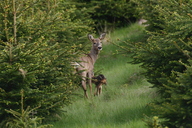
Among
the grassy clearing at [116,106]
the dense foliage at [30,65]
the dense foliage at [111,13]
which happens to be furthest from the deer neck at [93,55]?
the dense foliage at [111,13]

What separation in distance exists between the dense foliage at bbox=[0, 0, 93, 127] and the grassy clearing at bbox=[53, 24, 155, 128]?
0.71 meters

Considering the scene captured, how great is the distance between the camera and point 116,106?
1097 centimetres

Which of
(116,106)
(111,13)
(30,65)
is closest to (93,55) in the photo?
(116,106)

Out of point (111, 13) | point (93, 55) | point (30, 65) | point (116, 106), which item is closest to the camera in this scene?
point (30, 65)

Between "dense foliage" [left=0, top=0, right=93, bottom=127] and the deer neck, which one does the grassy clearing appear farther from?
the deer neck

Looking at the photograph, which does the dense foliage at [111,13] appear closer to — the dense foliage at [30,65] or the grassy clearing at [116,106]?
the grassy clearing at [116,106]

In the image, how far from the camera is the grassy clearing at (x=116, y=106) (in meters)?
9.50

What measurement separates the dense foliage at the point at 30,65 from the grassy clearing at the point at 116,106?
71cm

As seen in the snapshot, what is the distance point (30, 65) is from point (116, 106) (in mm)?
3237

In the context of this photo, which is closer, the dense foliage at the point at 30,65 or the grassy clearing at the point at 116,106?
the dense foliage at the point at 30,65

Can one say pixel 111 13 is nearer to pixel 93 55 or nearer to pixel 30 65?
pixel 93 55

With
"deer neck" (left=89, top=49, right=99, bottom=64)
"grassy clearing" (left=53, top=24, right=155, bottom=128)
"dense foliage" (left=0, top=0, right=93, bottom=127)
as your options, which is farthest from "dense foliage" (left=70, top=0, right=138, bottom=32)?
"dense foliage" (left=0, top=0, right=93, bottom=127)

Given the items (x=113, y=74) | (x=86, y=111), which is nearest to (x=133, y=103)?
(x=86, y=111)

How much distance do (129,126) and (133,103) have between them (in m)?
2.42
